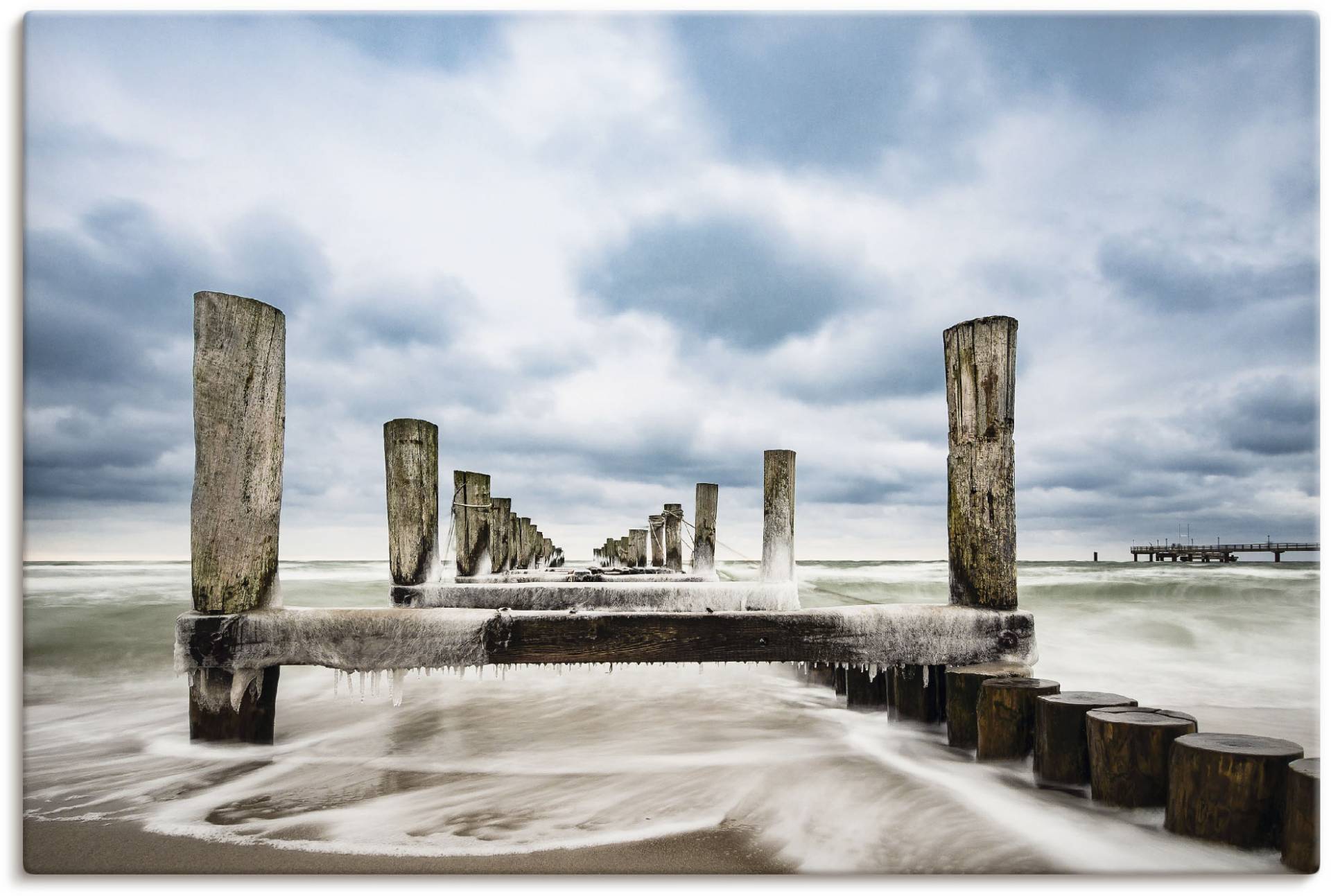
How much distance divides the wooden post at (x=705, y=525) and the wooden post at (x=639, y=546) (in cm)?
652

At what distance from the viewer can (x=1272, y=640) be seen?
35.1 feet

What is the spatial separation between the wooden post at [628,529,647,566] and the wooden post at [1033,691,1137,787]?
48.9ft

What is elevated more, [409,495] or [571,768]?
[409,495]

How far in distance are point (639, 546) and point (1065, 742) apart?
15735mm

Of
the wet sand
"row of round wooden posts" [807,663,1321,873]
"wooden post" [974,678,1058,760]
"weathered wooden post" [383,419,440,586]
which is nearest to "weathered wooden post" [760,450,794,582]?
"weathered wooden post" [383,419,440,586]

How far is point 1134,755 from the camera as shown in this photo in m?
2.24

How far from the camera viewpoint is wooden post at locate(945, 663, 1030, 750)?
117 inches

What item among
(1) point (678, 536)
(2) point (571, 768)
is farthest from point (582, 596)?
(1) point (678, 536)

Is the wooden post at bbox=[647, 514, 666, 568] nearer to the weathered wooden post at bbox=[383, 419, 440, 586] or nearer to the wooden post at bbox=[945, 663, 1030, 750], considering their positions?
the weathered wooden post at bbox=[383, 419, 440, 586]

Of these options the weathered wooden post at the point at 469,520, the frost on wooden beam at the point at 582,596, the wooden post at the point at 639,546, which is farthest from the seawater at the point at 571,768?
the wooden post at the point at 639,546

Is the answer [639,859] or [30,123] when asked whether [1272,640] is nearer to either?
[639,859]

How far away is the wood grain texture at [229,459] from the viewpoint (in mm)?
3025

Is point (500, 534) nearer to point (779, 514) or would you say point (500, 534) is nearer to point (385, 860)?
point (779, 514)

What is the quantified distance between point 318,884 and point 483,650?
952mm
